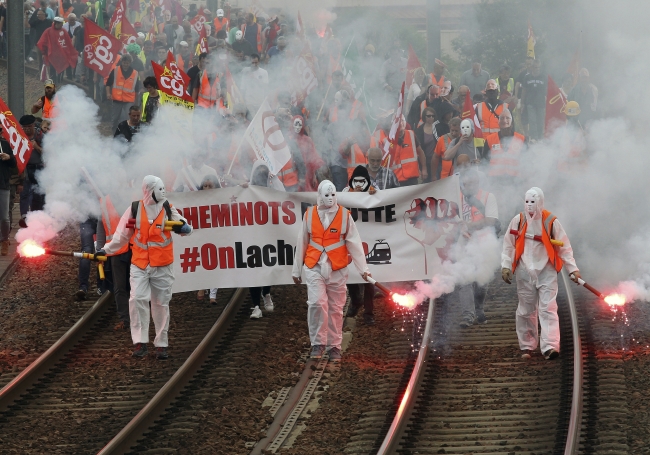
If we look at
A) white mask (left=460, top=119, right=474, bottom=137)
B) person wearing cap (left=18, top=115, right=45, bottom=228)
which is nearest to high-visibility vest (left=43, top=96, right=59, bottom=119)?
person wearing cap (left=18, top=115, right=45, bottom=228)

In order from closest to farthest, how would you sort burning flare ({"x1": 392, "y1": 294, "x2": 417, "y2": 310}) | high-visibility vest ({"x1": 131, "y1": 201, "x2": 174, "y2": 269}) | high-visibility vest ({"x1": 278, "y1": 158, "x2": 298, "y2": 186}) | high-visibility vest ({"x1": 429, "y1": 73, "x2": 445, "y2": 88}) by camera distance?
high-visibility vest ({"x1": 131, "y1": 201, "x2": 174, "y2": 269}) < burning flare ({"x1": 392, "y1": 294, "x2": 417, "y2": 310}) < high-visibility vest ({"x1": 278, "y1": 158, "x2": 298, "y2": 186}) < high-visibility vest ({"x1": 429, "y1": 73, "x2": 445, "y2": 88})

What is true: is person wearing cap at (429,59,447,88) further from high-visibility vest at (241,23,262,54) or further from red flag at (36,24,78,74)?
red flag at (36,24,78,74)

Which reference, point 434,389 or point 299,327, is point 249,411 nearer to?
point 434,389

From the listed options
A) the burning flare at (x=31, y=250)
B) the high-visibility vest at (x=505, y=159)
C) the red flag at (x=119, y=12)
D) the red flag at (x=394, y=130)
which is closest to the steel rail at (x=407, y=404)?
the red flag at (x=394, y=130)

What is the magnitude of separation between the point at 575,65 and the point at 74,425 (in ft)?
51.8

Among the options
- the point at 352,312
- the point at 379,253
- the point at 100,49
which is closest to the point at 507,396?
the point at 379,253

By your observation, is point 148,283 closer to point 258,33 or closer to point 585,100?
point 585,100

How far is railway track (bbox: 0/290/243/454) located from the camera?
990 cm

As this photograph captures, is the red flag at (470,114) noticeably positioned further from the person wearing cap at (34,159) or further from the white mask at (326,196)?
the person wearing cap at (34,159)

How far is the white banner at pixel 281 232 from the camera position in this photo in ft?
42.7

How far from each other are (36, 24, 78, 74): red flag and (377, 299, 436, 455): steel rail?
1205cm

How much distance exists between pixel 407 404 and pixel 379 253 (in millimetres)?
3196

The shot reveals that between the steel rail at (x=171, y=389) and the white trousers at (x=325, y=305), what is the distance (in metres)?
1.18

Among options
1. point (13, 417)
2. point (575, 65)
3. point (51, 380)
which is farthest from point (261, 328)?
point (575, 65)
